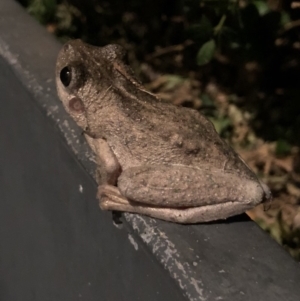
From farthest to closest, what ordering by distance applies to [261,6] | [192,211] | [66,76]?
[261,6]
[66,76]
[192,211]

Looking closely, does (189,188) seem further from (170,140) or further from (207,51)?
(207,51)

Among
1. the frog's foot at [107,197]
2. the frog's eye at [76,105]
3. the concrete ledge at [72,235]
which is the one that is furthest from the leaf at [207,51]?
the frog's foot at [107,197]

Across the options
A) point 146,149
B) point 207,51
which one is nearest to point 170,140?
point 146,149

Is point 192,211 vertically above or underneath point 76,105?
underneath

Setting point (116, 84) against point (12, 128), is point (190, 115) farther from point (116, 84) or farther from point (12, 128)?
point (12, 128)

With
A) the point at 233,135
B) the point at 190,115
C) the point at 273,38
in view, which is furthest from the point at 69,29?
the point at 190,115

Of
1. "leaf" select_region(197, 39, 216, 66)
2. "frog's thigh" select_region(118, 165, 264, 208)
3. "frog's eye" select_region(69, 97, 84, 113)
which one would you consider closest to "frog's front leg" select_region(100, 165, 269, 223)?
"frog's thigh" select_region(118, 165, 264, 208)
